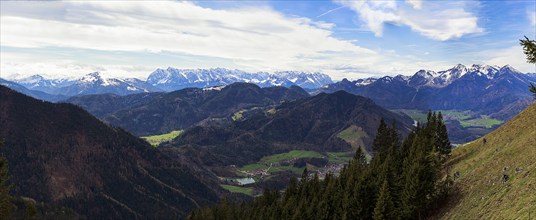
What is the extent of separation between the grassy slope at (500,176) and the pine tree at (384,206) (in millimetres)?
7927

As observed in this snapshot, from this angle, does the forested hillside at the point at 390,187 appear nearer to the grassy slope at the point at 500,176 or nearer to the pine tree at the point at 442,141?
the pine tree at the point at 442,141

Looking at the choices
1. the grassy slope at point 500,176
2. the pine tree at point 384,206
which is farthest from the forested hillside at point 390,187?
the grassy slope at point 500,176

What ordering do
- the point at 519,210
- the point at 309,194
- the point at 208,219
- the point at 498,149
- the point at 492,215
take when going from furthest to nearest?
the point at 208,219 < the point at 309,194 < the point at 498,149 < the point at 492,215 < the point at 519,210

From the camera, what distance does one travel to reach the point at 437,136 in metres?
86.7

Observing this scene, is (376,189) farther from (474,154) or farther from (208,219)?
(208,219)

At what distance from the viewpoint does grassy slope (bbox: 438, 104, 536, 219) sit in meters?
48.7

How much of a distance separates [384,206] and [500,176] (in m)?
17.7

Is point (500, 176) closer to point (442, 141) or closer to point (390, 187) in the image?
point (390, 187)

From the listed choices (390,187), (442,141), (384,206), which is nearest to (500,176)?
(384,206)

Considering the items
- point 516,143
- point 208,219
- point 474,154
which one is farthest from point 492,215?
point 208,219

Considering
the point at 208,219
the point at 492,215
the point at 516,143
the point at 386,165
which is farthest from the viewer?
the point at 208,219

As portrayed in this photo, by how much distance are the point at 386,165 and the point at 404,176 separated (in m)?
6.59

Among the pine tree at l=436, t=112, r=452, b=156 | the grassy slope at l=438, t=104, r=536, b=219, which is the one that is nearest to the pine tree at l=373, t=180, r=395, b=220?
the grassy slope at l=438, t=104, r=536, b=219

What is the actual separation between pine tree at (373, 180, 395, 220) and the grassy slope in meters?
7.93
